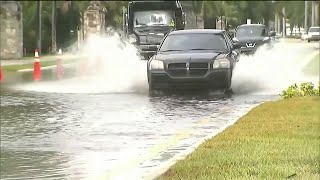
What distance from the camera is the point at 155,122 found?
1341 cm

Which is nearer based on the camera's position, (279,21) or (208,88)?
(279,21)

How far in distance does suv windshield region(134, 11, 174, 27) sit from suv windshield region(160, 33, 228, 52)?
10.8 m

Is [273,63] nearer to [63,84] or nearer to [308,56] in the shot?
[308,56]

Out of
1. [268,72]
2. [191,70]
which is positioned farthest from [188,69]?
[268,72]

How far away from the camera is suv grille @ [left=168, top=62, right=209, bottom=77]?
18.3 meters

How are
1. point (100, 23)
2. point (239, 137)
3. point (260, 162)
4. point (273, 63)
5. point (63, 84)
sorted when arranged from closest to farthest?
1. point (260, 162)
2. point (239, 137)
3. point (63, 84)
4. point (273, 63)
5. point (100, 23)

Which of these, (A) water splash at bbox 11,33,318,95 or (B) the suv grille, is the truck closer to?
(A) water splash at bbox 11,33,318,95

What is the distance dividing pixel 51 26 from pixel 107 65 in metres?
24.9

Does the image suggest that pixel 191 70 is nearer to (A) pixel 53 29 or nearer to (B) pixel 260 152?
(B) pixel 260 152

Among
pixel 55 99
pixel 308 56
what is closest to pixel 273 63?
pixel 308 56

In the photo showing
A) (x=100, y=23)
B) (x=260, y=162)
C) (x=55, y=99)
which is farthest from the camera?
(x=100, y=23)

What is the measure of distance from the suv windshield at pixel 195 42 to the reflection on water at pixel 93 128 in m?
1.58

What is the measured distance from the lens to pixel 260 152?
8.99 m

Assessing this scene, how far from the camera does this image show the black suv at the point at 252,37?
61.0 feet
